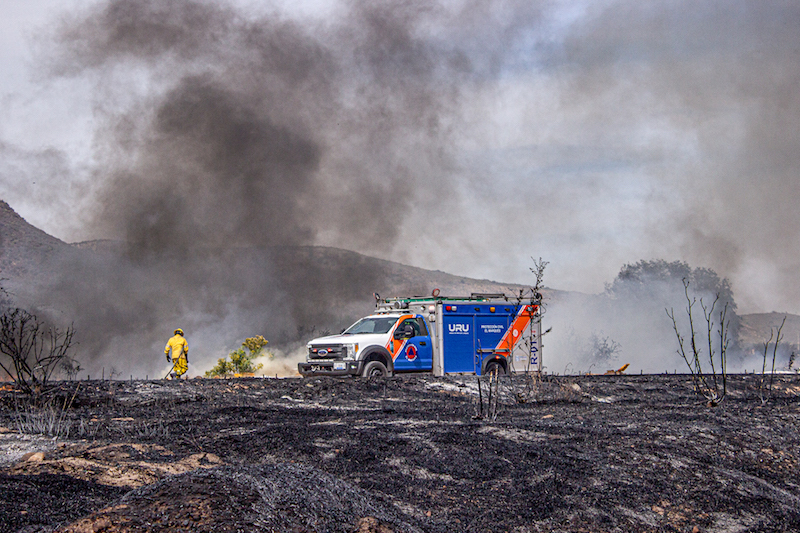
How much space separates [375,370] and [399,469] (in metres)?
9.58

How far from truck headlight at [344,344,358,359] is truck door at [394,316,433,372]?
1.16 m

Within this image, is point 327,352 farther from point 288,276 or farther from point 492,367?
point 288,276

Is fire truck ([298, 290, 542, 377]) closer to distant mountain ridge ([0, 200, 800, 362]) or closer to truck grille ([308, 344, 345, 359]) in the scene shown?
truck grille ([308, 344, 345, 359])

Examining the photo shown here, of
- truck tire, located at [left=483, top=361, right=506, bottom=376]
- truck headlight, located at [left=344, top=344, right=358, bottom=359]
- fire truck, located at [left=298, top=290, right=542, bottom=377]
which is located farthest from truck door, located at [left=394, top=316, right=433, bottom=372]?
truck tire, located at [left=483, top=361, right=506, bottom=376]

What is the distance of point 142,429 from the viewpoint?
8.60 meters

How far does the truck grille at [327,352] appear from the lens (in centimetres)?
1605

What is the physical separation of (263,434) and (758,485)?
17.4 ft

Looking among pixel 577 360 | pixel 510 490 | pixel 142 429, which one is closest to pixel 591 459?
pixel 510 490

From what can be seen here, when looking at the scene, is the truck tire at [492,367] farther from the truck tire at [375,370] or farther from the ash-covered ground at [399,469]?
the ash-covered ground at [399,469]

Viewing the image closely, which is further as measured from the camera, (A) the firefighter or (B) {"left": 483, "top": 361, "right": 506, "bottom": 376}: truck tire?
(B) {"left": 483, "top": 361, "right": 506, "bottom": 376}: truck tire

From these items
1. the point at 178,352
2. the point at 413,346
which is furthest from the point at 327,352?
the point at 178,352

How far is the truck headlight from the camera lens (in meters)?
15.9

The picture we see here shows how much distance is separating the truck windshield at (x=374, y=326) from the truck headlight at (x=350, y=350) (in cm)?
92

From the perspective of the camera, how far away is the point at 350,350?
15984 mm
